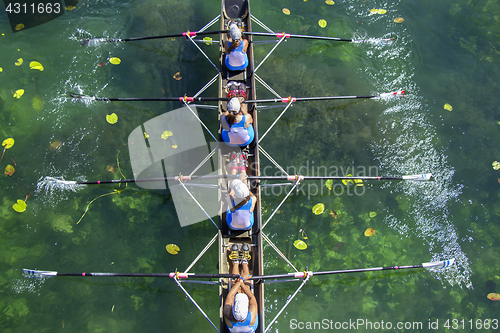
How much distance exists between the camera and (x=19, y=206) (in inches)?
237

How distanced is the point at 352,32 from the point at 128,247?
7.57 m

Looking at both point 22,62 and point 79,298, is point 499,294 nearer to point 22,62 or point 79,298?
point 79,298

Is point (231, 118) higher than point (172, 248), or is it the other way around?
point (231, 118)

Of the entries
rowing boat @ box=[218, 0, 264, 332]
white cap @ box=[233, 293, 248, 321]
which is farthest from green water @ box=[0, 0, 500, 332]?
white cap @ box=[233, 293, 248, 321]

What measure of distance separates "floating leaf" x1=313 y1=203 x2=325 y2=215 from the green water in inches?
4.2

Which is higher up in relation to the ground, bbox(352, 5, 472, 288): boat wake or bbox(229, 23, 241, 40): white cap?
bbox(229, 23, 241, 40): white cap

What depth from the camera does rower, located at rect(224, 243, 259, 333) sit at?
4005 millimetres

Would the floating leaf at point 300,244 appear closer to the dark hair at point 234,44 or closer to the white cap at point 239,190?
the white cap at point 239,190

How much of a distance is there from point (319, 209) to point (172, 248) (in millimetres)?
3128

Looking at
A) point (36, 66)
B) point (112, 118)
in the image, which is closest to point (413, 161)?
point (112, 118)

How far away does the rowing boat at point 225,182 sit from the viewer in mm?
4863

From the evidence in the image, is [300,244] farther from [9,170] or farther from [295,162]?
[9,170]

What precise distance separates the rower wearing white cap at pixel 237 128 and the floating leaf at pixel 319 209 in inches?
78.7

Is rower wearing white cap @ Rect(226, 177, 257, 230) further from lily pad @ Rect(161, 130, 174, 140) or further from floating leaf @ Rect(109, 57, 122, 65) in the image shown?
floating leaf @ Rect(109, 57, 122, 65)
